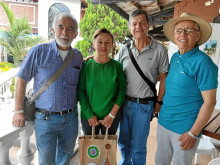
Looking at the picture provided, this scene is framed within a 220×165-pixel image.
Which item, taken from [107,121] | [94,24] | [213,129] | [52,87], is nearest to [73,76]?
[52,87]

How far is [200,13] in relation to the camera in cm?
333

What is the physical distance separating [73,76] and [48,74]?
8.1 inches

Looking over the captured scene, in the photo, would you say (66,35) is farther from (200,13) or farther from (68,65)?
(200,13)

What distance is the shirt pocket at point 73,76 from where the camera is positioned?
5.14 ft

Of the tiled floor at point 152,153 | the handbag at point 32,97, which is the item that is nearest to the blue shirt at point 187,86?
the handbag at point 32,97

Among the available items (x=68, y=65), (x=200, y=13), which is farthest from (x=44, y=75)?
(x=200, y=13)

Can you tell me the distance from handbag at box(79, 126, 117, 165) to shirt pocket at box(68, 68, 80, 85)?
1.46 feet

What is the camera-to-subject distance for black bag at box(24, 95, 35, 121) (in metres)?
1.49

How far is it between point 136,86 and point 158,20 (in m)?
4.33

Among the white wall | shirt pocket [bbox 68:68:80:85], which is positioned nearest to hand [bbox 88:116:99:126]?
shirt pocket [bbox 68:68:80:85]

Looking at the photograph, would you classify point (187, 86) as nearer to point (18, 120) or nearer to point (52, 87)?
point (52, 87)

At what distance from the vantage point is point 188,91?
139 cm

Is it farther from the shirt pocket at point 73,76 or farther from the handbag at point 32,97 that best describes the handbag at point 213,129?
the handbag at point 32,97

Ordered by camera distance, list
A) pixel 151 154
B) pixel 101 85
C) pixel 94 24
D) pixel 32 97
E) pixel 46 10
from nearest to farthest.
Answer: pixel 32 97 < pixel 101 85 < pixel 151 154 < pixel 94 24 < pixel 46 10
